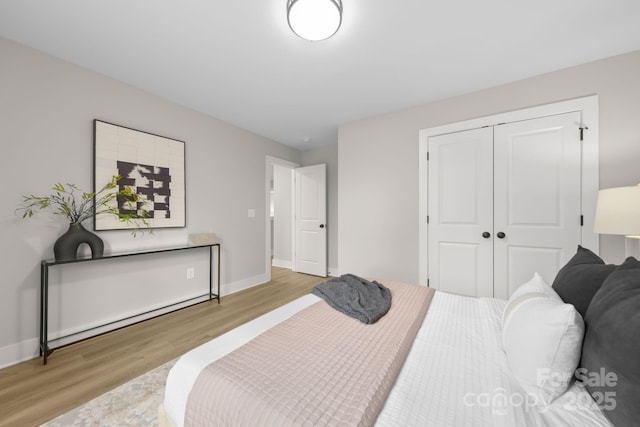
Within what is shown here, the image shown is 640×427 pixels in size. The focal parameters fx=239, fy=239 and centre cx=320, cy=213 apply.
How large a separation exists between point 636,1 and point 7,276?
4.81 meters

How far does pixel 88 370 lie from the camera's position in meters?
1.76

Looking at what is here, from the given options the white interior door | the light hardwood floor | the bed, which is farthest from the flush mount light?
the white interior door

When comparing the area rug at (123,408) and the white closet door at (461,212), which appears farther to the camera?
the white closet door at (461,212)

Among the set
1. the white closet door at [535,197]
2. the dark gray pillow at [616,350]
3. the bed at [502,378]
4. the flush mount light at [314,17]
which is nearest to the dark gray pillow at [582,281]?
the bed at [502,378]

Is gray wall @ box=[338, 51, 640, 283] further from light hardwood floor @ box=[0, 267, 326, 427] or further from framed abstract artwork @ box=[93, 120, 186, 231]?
framed abstract artwork @ box=[93, 120, 186, 231]

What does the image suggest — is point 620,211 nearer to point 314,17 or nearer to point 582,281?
point 582,281

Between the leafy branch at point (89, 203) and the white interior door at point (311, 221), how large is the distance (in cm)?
263

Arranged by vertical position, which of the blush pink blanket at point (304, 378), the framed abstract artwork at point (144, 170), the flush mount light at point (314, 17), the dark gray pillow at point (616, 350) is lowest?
the blush pink blanket at point (304, 378)

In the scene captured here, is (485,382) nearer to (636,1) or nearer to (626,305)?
(626,305)

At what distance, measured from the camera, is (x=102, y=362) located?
186cm

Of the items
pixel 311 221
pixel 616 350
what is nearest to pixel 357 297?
pixel 616 350

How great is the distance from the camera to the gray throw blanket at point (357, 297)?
53.4 inches

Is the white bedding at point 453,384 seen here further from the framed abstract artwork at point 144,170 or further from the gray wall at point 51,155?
the framed abstract artwork at point 144,170

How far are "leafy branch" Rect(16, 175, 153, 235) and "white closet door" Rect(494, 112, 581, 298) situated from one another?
3763mm
